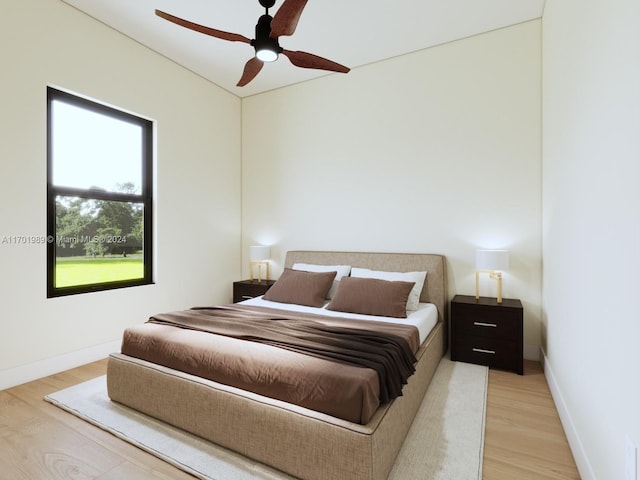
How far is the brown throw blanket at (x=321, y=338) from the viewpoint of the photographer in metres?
1.73

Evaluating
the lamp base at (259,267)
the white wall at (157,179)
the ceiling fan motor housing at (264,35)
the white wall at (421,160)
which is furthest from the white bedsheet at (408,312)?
the ceiling fan motor housing at (264,35)

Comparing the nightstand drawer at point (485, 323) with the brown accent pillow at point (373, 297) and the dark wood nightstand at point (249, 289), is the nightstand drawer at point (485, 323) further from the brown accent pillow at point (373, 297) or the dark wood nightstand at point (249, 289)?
the dark wood nightstand at point (249, 289)

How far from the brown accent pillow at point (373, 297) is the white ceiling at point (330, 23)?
7.93 feet

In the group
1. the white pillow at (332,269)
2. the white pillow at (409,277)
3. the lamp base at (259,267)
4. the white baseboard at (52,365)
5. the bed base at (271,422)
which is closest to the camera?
the bed base at (271,422)

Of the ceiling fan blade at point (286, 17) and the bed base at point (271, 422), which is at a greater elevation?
the ceiling fan blade at point (286, 17)

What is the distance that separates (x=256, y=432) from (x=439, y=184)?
2.86 meters

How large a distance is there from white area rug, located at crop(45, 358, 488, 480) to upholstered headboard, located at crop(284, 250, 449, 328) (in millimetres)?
898

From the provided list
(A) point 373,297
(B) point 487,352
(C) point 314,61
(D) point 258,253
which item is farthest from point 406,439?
(D) point 258,253

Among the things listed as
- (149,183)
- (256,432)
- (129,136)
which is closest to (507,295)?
(256,432)

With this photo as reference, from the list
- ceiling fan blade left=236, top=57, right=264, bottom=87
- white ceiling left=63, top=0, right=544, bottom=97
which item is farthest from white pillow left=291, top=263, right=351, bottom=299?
white ceiling left=63, top=0, right=544, bottom=97

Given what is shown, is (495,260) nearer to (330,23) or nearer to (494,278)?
(494,278)

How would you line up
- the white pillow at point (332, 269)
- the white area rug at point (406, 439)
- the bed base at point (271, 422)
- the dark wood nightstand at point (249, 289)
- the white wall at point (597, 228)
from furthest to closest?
the dark wood nightstand at point (249, 289)
the white pillow at point (332, 269)
the white area rug at point (406, 439)
the bed base at point (271, 422)
the white wall at point (597, 228)

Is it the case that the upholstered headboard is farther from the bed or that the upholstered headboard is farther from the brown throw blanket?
the brown throw blanket

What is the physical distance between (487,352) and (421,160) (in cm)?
200
